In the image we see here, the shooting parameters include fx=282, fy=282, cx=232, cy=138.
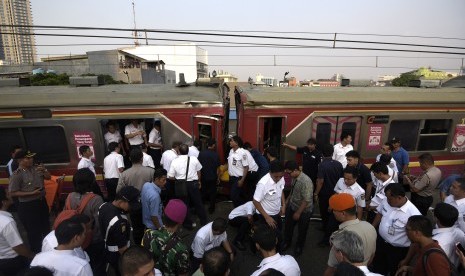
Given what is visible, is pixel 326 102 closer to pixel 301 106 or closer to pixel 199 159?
pixel 301 106

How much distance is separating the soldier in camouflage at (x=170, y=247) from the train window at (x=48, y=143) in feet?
15.7

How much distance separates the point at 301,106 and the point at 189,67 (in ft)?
267

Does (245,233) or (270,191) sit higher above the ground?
(270,191)

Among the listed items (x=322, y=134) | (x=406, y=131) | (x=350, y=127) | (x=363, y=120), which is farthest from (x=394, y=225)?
(x=406, y=131)

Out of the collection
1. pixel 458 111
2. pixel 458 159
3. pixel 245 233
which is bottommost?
pixel 245 233

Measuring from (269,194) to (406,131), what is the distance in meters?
5.07

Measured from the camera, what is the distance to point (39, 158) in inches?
260

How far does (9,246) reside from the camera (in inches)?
126

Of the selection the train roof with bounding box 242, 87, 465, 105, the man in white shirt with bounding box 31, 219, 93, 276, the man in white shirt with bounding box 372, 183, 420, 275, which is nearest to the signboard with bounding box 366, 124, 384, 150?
the train roof with bounding box 242, 87, 465, 105

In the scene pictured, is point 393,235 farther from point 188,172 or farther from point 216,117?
point 216,117

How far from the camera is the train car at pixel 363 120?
6766 mm

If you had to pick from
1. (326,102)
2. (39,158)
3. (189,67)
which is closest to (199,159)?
(326,102)

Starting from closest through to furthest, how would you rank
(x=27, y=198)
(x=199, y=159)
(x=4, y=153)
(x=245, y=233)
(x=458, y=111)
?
(x=27, y=198) < (x=245, y=233) < (x=199, y=159) < (x=4, y=153) < (x=458, y=111)

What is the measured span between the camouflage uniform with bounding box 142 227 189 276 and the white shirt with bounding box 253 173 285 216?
1.76m
